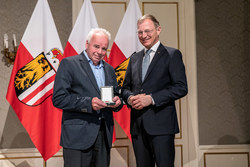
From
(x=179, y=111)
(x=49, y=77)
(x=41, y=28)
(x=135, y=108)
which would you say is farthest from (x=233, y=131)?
(x=41, y=28)

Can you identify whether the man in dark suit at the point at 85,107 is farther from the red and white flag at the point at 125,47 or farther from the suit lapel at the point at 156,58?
the red and white flag at the point at 125,47

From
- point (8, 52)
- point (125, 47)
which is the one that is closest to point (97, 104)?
point (125, 47)

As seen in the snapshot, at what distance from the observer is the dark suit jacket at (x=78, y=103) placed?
1822 mm

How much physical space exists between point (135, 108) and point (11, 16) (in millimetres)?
2183

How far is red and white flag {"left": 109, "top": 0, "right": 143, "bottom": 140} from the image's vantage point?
3027 mm

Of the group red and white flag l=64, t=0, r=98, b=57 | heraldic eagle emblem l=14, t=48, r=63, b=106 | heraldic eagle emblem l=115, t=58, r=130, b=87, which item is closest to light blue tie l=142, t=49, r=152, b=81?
heraldic eagle emblem l=115, t=58, r=130, b=87

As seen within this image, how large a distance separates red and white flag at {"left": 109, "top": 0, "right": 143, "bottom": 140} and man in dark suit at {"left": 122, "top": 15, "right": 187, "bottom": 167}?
95 centimetres

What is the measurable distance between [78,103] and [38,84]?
1193 millimetres

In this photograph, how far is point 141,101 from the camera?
1.89 m

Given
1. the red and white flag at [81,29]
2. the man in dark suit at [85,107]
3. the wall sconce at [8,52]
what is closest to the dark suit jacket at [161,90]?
the man in dark suit at [85,107]

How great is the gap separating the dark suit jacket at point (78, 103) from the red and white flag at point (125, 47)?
1094mm

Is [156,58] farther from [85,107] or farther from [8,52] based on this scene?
[8,52]

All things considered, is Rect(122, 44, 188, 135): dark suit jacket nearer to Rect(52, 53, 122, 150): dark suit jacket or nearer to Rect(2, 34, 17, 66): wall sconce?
Rect(52, 53, 122, 150): dark suit jacket

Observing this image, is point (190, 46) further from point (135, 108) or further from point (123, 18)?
point (135, 108)
